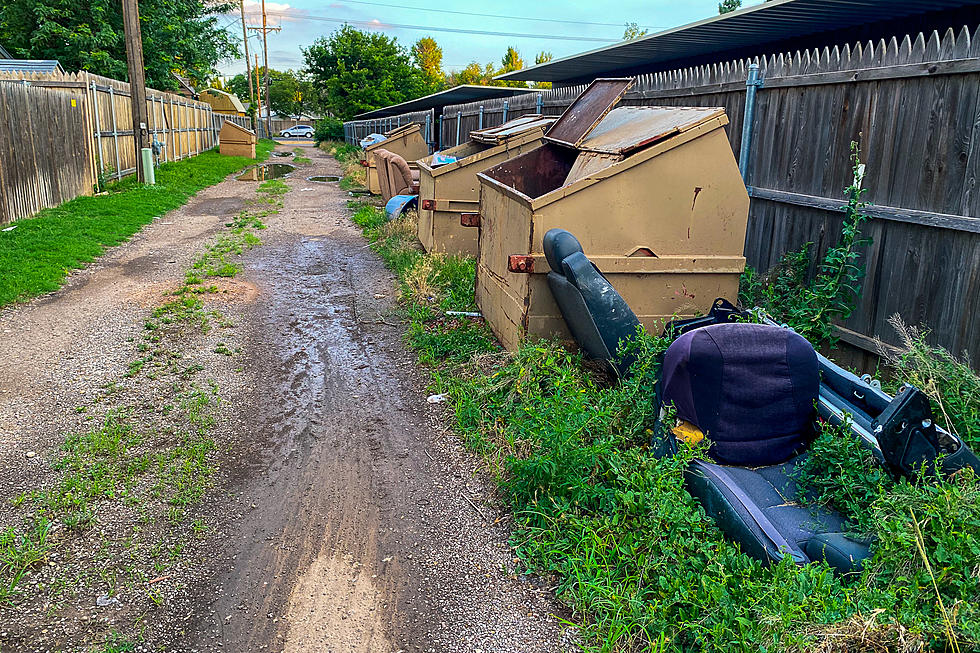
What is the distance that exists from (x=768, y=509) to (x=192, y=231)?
1063cm

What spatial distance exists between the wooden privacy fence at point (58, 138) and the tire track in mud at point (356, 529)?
6.66 metres

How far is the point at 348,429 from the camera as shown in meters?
4.73

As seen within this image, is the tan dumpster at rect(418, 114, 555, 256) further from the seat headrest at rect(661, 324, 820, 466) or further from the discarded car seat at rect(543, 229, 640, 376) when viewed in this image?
the seat headrest at rect(661, 324, 820, 466)

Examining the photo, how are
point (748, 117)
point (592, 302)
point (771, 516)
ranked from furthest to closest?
point (748, 117), point (592, 302), point (771, 516)

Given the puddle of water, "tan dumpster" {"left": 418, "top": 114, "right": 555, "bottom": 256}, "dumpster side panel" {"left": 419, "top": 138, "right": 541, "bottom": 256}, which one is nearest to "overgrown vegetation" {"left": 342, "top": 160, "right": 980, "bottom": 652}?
"tan dumpster" {"left": 418, "top": 114, "right": 555, "bottom": 256}

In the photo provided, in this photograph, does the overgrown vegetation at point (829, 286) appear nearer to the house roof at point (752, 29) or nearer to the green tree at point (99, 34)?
the house roof at point (752, 29)

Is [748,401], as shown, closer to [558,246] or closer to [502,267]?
[558,246]

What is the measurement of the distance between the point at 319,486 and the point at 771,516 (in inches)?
92.4

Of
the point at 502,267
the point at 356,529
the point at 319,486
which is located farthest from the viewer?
the point at 502,267

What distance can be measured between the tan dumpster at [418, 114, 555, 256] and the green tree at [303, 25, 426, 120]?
39406mm

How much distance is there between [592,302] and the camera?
4.16 metres

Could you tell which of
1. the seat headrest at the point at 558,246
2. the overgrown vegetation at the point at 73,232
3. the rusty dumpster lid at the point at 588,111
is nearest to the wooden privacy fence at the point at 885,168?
the rusty dumpster lid at the point at 588,111

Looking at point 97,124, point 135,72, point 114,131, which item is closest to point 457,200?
point 97,124

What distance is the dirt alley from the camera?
2.90 m
